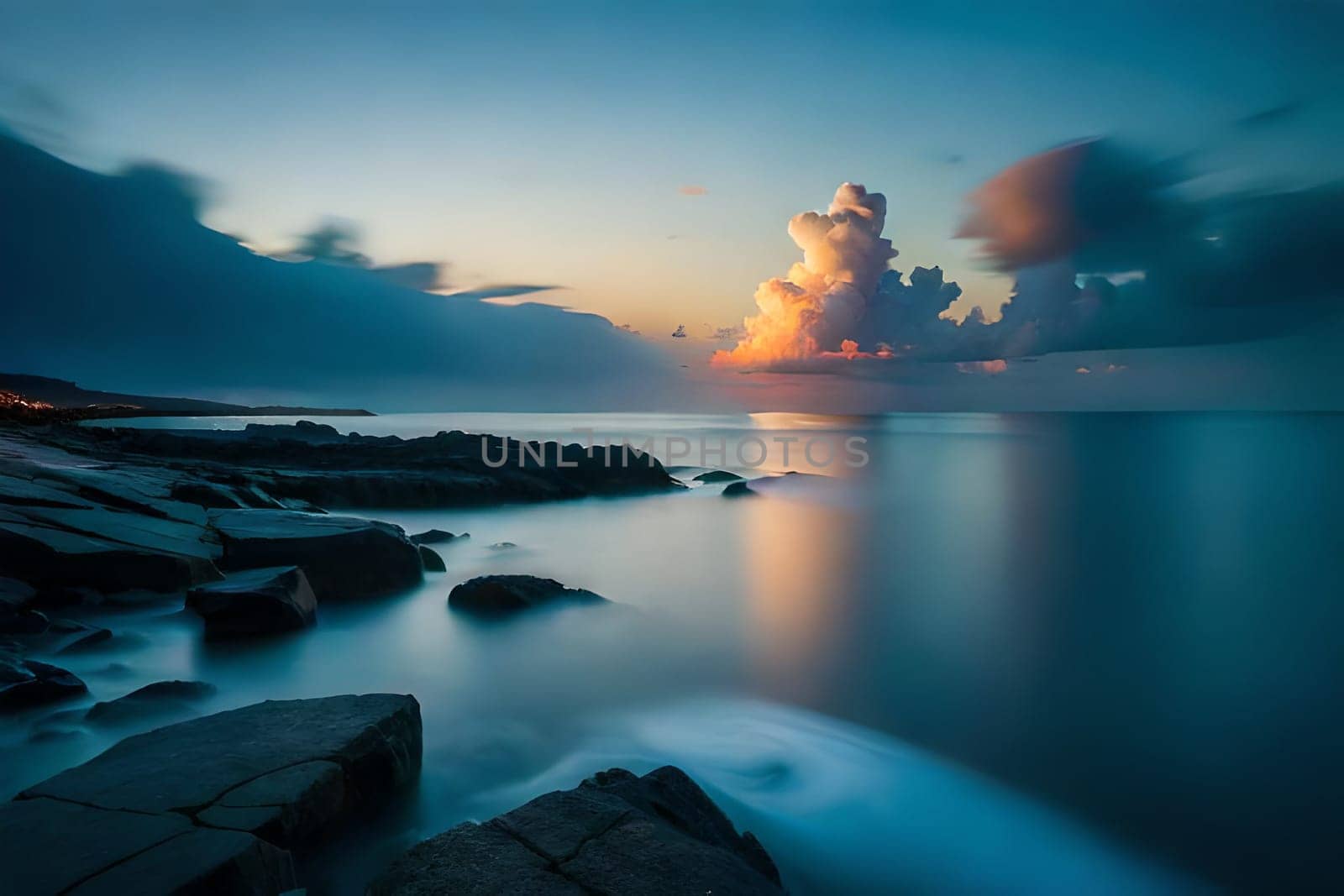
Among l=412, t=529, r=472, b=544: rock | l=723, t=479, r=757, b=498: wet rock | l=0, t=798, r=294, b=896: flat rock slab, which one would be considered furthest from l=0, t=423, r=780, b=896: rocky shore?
l=723, t=479, r=757, b=498: wet rock

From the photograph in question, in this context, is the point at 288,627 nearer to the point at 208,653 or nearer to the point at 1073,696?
the point at 208,653

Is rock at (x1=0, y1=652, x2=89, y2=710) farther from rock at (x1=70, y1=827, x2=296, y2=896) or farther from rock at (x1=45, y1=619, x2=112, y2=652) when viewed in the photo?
rock at (x1=70, y1=827, x2=296, y2=896)

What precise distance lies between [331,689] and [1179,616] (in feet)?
34.5

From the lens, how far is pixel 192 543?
321 inches

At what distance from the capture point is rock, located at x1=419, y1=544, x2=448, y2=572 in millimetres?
10391

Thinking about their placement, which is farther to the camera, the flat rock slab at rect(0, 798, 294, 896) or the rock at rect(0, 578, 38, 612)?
the rock at rect(0, 578, 38, 612)

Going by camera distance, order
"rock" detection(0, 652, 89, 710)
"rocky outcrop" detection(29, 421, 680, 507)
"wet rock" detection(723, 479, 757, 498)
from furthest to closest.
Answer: "wet rock" detection(723, 479, 757, 498), "rocky outcrop" detection(29, 421, 680, 507), "rock" detection(0, 652, 89, 710)

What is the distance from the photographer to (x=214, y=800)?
294cm

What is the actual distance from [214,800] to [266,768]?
0.30 m

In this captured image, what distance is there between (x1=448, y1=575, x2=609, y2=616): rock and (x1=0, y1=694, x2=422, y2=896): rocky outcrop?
157 inches

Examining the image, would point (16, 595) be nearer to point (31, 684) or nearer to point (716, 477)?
point (31, 684)

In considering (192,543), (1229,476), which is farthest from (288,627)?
(1229,476)

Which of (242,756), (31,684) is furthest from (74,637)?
(242,756)

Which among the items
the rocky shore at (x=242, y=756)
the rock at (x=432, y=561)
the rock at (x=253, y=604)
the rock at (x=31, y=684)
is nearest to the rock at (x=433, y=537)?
the rock at (x=432, y=561)
